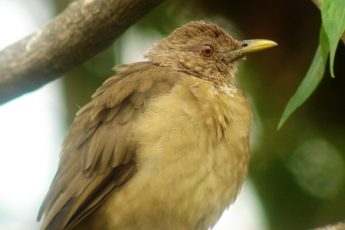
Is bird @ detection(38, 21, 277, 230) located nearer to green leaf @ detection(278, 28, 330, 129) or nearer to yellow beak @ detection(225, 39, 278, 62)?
yellow beak @ detection(225, 39, 278, 62)

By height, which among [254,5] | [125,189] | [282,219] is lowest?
[282,219]

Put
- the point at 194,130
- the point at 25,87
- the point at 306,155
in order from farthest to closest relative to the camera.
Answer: the point at 306,155 < the point at 25,87 < the point at 194,130

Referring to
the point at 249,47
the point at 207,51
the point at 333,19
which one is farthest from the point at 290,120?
the point at 333,19

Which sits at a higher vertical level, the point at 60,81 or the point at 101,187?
the point at 60,81

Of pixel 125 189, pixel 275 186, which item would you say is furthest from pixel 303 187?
pixel 125 189

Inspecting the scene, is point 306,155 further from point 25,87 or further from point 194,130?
point 25,87

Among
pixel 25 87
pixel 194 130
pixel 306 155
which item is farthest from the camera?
pixel 306 155

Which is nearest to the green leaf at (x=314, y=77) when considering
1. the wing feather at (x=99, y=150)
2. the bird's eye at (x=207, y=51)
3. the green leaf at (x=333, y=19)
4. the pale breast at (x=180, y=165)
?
the green leaf at (x=333, y=19)

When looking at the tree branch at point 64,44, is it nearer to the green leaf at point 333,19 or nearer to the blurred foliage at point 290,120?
the blurred foliage at point 290,120
